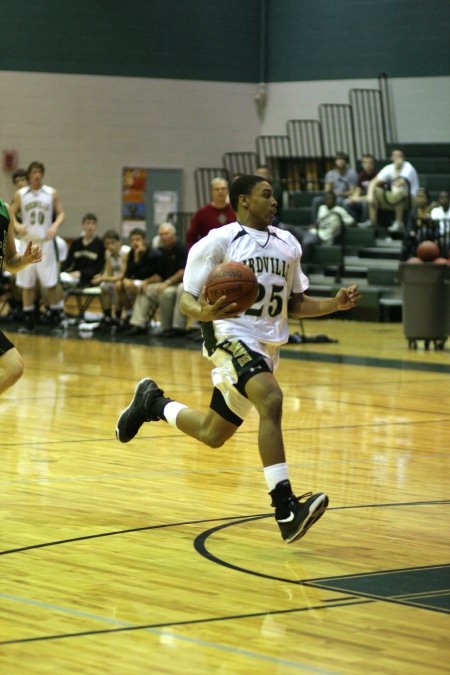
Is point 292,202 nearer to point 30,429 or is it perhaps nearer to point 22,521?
point 30,429

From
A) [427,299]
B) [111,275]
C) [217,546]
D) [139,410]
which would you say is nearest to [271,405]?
[217,546]

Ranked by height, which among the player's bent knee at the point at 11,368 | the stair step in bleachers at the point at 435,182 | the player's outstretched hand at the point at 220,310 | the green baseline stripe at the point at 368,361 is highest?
the stair step in bleachers at the point at 435,182

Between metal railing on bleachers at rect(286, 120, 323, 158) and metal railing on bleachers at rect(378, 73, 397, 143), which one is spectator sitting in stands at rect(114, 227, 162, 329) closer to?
metal railing on bleachers at rect(378, 73, 397, 143)

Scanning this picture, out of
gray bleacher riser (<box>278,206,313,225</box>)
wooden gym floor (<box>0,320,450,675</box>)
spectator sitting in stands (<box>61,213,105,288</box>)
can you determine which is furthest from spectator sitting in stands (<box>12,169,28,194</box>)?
wooden gym floor (<box>0,320,450,675</box>)

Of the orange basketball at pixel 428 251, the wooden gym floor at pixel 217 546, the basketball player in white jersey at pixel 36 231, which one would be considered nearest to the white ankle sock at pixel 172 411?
the wooden gym floor at pixel 217 546

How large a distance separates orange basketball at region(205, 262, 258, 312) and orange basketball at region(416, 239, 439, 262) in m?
10.1

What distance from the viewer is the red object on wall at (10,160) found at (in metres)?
23.2

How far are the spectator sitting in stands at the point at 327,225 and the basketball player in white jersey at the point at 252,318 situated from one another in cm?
1526

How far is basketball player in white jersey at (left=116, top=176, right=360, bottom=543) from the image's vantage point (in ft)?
18.9

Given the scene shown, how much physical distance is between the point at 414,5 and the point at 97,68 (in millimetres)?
5804

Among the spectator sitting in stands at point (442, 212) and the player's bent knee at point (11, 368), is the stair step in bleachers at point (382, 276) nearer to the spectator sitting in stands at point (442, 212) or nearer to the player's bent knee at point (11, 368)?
the spectator sitting in stands at point (442, 212)

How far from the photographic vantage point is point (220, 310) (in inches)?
224

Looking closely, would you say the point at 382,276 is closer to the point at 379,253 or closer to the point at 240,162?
the point at 379,253

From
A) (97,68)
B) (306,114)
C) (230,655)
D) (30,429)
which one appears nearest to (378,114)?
(306,114)
